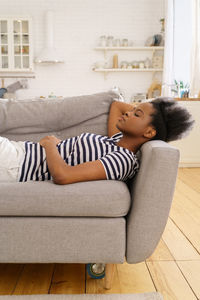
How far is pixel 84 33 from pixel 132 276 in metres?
5.12

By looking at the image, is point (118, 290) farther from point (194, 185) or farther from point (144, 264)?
point (194, 185)

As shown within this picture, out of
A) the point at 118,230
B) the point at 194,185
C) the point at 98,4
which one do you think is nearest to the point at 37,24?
the point at 98,4

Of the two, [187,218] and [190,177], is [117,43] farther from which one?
[187,218]

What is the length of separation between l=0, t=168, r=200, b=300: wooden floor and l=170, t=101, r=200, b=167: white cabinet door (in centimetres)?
227

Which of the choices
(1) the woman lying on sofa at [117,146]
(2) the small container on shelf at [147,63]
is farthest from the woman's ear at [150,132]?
(2) the small container on shelf at [147,63]

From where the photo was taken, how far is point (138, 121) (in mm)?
1529

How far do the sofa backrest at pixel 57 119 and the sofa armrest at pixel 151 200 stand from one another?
64cm

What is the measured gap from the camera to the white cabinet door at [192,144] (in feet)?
13.5

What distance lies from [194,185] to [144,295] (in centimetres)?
206

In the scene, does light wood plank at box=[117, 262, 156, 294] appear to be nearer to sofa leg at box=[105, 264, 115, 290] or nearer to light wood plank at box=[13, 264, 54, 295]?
sofa leg at box=[105, 264, 115, 290]

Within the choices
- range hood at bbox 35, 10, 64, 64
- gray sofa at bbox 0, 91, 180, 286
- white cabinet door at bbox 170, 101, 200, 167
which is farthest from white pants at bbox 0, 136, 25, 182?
range hood at bbox 35, 10, 64, 64

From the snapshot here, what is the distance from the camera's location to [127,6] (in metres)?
5.78

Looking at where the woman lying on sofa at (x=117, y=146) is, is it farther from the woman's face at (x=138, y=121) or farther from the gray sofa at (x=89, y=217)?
the gray sofa at (x=89, y=217)

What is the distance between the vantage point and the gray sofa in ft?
4.31
